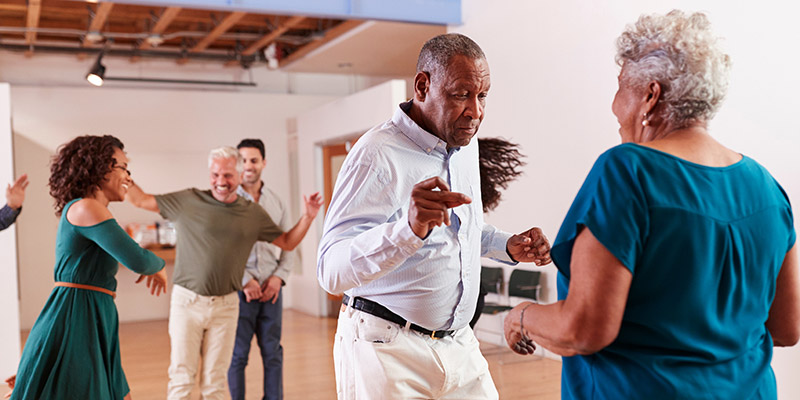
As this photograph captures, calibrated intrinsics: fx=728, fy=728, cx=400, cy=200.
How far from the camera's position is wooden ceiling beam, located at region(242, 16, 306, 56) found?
8.37m

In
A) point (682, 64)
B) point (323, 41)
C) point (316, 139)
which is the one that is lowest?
point (682, 64)

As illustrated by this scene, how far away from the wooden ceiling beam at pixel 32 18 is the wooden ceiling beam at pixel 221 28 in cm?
191

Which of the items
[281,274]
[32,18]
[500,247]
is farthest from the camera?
[32,18]

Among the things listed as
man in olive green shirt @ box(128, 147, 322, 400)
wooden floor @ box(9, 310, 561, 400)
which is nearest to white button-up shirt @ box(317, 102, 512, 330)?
man in olive green shirt @ box(128, 147, 322, 400)

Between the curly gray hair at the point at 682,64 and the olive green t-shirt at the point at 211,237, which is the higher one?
the curly gray hair at the point at 682,64

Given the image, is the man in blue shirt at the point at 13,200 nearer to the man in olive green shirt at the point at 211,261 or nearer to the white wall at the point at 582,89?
the man in olive green shirt at the point at 211,261

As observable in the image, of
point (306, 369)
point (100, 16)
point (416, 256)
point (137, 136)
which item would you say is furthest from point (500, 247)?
point (137, 136)

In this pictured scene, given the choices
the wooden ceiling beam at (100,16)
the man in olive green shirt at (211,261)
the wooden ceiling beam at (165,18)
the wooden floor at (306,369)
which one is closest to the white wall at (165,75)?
the wooden ceiling beam at (100,16)

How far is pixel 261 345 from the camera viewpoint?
15.3ft

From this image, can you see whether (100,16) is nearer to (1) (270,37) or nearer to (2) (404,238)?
(1) (270,37)

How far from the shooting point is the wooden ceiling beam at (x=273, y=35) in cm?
837

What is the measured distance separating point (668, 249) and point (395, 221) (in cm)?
76

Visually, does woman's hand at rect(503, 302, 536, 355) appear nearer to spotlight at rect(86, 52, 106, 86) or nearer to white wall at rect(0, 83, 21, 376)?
white wall at rect(0, 83, 21, 376)

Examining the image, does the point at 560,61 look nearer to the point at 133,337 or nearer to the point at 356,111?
the point at 356,111
